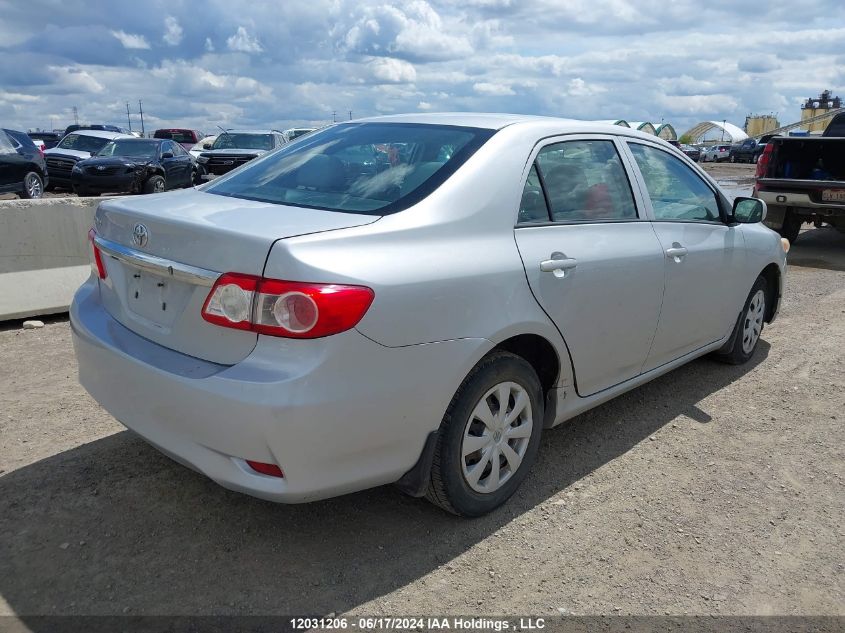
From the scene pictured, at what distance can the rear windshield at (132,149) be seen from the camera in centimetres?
1631

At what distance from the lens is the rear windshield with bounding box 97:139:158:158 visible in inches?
642

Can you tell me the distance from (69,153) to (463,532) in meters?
18.3

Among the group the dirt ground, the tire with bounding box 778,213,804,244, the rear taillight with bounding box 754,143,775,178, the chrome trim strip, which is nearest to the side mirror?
the dirt ground

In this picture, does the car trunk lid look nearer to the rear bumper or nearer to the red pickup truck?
the rear bumper

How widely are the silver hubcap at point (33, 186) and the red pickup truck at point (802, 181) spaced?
12.6 m

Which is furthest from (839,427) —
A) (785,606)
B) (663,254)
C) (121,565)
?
(121,565)

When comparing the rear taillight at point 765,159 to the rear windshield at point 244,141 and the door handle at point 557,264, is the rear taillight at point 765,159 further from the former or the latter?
the rear windshield at point 244,141

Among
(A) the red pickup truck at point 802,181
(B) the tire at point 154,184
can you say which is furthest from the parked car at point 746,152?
(B) the tire at point 154,184

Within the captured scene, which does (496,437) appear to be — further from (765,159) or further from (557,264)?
(765,159)

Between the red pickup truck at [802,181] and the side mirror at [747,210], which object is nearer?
the side mirror at [747,210]

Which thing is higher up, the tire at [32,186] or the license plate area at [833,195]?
the license plate area at [833,195]

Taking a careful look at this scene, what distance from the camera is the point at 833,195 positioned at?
963 cm

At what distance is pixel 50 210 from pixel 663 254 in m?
4.90

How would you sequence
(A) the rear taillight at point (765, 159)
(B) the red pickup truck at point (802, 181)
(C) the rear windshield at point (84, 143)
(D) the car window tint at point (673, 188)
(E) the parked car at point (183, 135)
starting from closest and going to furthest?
(D) the car window tint at point (673, 188) → (B) the red pickup truck at point (802, 181) → (A) the rear taillight at point (765, 159) → (C) the rear windshield at point (84, 143) → (E) the parked car at point (183, 135)
